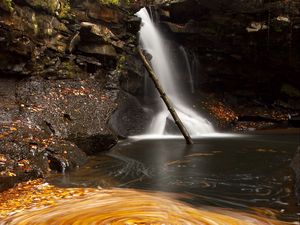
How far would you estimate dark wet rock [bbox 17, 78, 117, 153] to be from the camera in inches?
370

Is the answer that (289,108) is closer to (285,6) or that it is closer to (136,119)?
(285,6)

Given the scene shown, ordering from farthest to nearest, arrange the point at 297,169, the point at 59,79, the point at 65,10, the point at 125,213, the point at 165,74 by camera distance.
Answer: the point at 165,74, the point at 65,10, the point at 59,79, the point at 297,169, the point at 125,213

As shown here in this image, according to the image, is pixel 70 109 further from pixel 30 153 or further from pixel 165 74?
pixel 165 74

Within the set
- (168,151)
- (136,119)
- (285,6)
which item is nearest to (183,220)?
(168,151)

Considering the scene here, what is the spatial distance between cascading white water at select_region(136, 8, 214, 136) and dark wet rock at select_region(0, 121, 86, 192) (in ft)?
21.9

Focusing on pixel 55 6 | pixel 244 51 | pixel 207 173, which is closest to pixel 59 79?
pixel 55 6

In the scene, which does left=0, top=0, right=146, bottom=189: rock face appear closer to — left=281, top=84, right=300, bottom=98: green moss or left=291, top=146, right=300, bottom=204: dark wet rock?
left=291, top=146, right=300, bottom=204: dark wet rock

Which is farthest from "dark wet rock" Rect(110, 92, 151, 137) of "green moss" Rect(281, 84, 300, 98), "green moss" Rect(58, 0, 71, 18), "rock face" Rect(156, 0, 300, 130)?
"green moss" Rect(281, 84, 300, 98)

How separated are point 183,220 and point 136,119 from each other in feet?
29.8

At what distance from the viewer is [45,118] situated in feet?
31.0

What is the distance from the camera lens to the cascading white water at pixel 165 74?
15109mm

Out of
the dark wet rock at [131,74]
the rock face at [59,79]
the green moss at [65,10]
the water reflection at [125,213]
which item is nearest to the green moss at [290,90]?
the dark wet rock at [131,74]

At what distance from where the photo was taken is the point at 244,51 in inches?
663

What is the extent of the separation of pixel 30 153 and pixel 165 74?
10.1 metres
